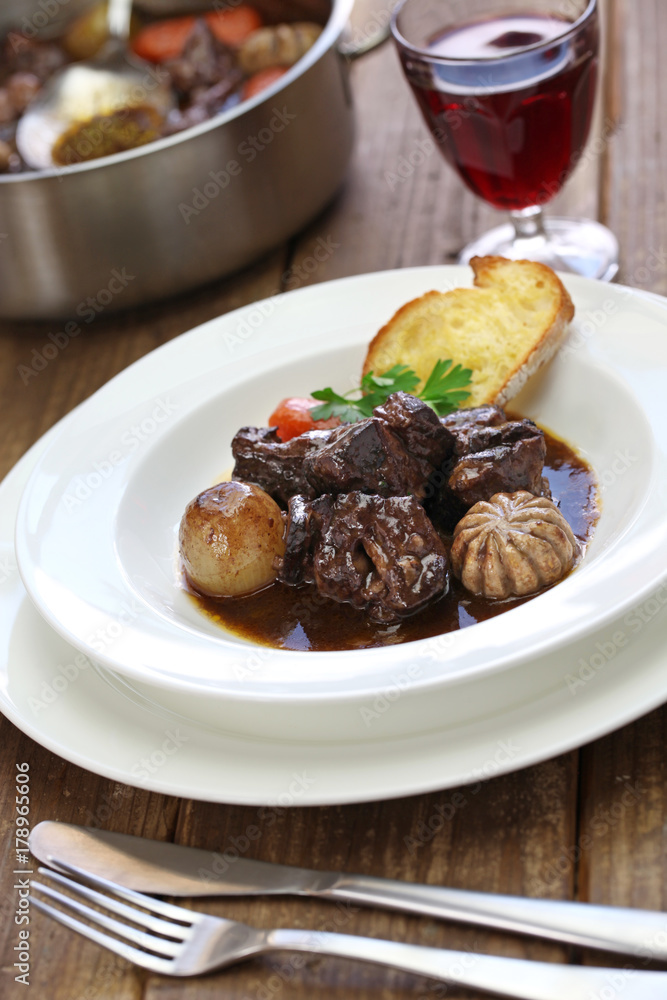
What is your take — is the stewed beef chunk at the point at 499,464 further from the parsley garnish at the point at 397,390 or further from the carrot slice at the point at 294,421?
the carrot slice at the point at 294,421

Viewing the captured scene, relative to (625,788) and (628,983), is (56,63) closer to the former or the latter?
(625,788)

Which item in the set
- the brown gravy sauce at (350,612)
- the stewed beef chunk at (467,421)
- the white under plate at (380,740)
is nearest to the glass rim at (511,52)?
the stewed beef chunk at (467,421)

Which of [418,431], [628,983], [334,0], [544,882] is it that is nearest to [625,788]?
[544,882]

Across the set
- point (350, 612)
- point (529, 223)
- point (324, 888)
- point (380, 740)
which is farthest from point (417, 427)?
point (529, 223)

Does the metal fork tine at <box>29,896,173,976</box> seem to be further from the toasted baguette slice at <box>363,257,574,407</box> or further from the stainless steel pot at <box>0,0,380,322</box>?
the stainless steel pot at <box>0,0,380,322</box>

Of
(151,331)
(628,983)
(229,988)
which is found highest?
(628,983)

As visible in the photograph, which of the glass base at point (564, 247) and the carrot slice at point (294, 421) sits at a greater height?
the carrot slice at point (294, 421)
